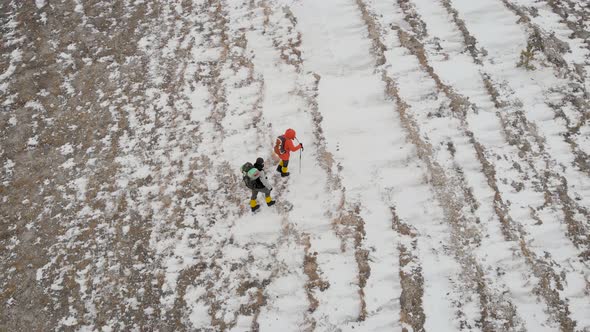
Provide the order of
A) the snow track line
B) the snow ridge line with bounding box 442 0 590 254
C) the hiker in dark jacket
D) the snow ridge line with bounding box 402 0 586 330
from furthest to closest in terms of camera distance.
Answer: the hiker in dark jacket < the snow ridge line with bounding box 442 0 590 254 < the snow track line < the snow ridge line with bounding box 402 0 586 330

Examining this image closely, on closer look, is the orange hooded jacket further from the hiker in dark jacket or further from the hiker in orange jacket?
the hiker in dark jacket

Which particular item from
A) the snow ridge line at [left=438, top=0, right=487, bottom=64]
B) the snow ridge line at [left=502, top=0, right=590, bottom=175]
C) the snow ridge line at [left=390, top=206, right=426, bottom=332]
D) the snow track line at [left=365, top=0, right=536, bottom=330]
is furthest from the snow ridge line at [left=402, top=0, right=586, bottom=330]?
the snow ridge line at [left=438, top=0, right=487, bottom=64]

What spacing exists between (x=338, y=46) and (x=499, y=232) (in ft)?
20.1

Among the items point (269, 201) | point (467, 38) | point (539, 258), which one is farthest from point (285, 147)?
point (467, 38)

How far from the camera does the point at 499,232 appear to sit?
6711mm

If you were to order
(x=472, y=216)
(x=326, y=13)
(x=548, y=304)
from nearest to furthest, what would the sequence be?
(x=548, y=304) → (x=472, y=216) → (x=326, y=13)

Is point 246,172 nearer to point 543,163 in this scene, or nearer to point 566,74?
point 543,163

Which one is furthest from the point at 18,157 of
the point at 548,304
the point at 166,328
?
the point at 548,304

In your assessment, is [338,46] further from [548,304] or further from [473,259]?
[548,304]

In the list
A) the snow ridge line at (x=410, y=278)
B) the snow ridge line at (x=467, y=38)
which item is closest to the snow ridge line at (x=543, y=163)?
the snow ridge line at (x=467, y=38)

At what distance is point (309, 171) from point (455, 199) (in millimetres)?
A: 2951

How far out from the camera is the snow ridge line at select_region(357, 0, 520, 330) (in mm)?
6012

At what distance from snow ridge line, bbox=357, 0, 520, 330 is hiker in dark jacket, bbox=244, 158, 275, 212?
10.8ft

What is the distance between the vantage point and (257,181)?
7.14 metres
